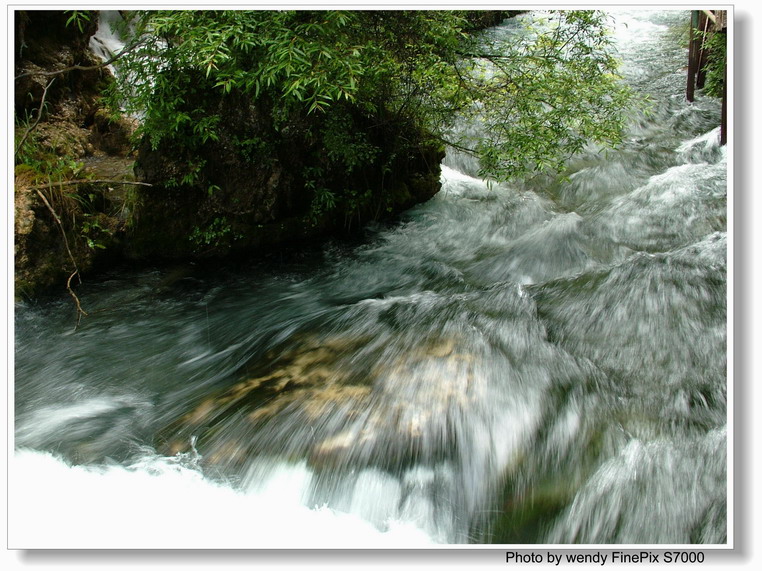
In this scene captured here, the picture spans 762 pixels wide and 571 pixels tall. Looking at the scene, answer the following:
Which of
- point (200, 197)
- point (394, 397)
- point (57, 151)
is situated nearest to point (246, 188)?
point (200, 197)

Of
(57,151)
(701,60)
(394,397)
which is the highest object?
(701,60)

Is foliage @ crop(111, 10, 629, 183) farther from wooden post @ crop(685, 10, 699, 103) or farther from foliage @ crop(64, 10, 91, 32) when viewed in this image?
wooden post @ crop(685, 10, 699, 103)

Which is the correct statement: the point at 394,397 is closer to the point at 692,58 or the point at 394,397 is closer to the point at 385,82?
the point at 385,82

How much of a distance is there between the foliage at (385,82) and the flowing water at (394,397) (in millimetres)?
1073

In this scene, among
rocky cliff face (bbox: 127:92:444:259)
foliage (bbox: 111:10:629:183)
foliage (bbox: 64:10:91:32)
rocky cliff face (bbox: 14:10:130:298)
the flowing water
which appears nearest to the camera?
the flowing water

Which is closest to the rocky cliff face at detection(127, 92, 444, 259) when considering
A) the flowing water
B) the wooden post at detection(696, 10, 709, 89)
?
the flowing water

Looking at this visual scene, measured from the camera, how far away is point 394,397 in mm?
3082

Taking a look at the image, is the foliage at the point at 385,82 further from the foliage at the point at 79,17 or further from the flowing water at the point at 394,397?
the flowing water at the point at 394,397

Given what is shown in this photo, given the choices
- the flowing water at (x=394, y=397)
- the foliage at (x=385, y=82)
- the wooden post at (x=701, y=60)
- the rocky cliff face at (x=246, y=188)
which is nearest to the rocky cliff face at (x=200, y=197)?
the rocky cliff face at (x=246, y=188)

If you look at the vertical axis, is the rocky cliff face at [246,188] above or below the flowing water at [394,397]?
above

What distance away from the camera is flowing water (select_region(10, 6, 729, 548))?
2.48m

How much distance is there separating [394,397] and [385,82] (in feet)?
9.38

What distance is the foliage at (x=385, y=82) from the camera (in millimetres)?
3416

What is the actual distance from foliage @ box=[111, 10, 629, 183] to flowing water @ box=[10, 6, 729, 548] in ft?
3.52
